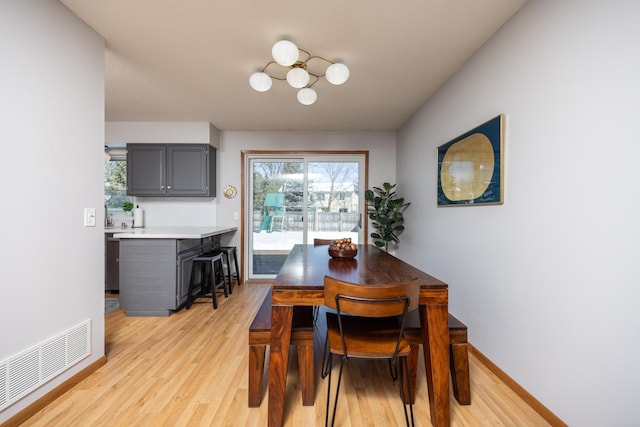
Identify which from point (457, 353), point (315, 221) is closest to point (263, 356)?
point (457, 353)

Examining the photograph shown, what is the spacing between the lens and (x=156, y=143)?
406cm

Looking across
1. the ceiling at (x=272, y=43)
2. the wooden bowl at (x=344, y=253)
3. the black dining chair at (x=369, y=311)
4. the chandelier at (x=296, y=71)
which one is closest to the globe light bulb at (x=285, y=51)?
the chandelier at (x=296, y=71)

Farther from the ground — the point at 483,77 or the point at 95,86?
the point at 483,77

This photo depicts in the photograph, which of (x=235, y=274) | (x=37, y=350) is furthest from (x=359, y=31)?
(x=235, y=274)

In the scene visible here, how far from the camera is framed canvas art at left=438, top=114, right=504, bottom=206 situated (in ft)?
6.37

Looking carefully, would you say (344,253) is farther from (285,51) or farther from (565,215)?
(285,51)

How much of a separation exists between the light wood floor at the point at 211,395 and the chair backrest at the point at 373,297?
0.72 metres

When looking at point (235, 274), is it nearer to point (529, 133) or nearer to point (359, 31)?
point (359, 31)

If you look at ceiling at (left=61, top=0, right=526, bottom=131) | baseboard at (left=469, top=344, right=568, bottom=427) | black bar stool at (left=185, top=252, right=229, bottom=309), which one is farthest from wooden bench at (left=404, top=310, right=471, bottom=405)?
black bar stool at (left=185, top=252, right=229, bottom=309)

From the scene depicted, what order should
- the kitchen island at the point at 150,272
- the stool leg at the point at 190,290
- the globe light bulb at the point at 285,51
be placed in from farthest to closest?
1. the stool leg at the point at 190,290
2. the kitchen island at the point at 150,272
3. the globe light bulb at the point at 285,51

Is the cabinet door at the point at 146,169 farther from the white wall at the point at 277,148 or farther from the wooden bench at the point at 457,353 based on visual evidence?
the wooden bench at the point at 457,353

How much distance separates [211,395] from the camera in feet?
5.68

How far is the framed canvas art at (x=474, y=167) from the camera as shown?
1942mm

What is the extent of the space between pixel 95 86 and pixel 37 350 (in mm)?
1718
